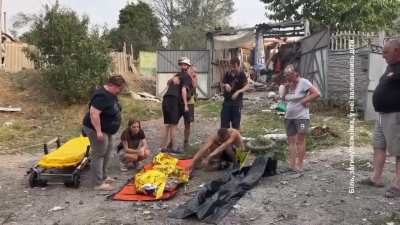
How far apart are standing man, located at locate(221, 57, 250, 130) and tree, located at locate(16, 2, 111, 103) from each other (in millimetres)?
7312

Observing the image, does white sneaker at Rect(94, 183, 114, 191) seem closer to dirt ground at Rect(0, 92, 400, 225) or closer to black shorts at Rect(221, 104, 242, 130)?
dirt ground at Rect(0, 92, 400, 225)

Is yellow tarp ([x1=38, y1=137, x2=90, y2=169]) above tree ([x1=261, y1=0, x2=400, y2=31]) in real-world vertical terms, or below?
below

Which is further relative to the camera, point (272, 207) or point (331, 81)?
point (331, 81)

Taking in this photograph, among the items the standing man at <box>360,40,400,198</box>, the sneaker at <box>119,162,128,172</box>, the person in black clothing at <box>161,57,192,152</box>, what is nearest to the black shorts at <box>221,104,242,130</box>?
the person in black clothing at <box>161,57,192,152</box>

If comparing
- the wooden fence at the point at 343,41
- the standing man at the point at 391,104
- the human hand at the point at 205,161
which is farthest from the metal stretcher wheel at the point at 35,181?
the wooden fence at the point at 343,41

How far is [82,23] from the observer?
53.4ft

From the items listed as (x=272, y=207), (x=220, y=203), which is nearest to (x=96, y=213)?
(x=220, y=203)

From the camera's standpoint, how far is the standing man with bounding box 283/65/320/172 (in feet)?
23.7

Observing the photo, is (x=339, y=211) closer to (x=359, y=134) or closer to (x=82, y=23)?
(x=359, y=134)

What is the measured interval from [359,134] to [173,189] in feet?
17.5

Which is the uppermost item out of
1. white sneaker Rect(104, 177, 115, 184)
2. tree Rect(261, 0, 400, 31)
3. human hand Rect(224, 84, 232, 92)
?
tree Rect(261, 0, 400, 31)

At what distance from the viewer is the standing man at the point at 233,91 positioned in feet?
29.1

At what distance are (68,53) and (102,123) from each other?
365 inches

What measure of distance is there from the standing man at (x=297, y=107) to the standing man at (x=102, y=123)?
7.66ft
